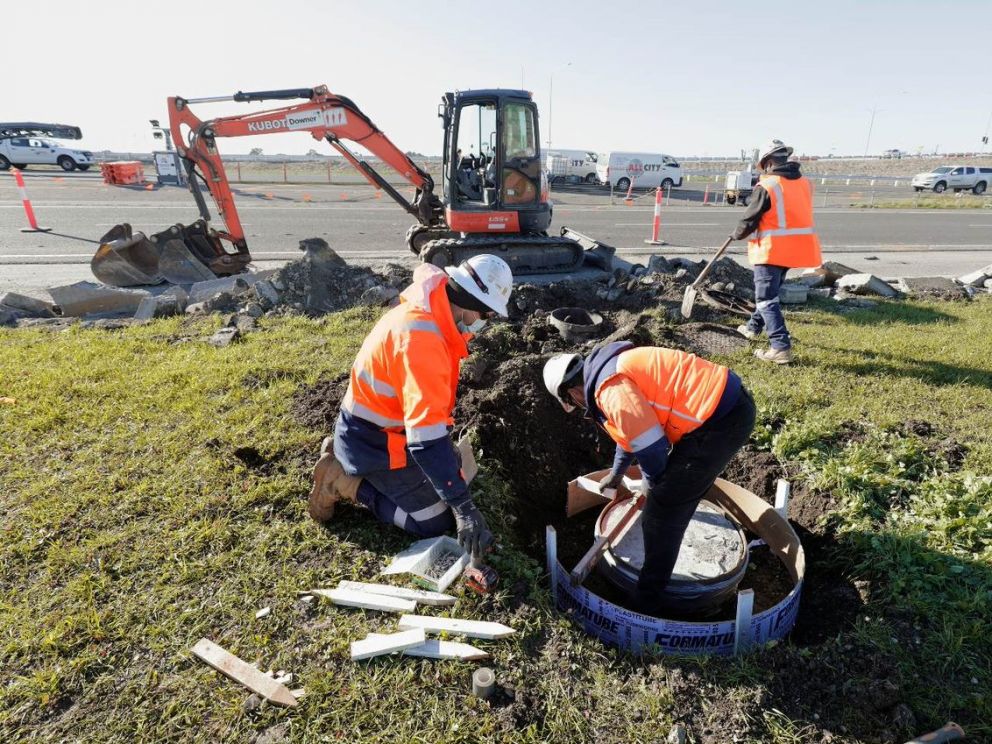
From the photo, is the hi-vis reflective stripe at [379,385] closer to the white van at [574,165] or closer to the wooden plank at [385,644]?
the wooden plank at [385,644]

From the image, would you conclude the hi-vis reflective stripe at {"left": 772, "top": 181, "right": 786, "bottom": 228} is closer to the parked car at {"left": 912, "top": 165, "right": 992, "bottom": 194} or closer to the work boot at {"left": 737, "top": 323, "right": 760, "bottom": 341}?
the work boot at {"left": 737, "top": 323, "right": 760, "bottom": 341}

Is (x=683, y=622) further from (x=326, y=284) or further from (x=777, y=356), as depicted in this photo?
(x=326, y=284)

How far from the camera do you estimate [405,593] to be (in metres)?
2.98

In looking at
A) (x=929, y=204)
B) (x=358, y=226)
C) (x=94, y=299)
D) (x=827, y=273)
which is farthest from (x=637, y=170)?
(x=94, y=299)

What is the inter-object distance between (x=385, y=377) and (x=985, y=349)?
21.5ft

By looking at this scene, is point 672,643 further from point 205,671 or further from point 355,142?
point 355,142

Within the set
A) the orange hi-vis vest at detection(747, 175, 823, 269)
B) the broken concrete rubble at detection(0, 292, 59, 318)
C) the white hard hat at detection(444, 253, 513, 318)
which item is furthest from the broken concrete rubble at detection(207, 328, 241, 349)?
the orange hi-vis vest at detection(747, 175, 823, 269)

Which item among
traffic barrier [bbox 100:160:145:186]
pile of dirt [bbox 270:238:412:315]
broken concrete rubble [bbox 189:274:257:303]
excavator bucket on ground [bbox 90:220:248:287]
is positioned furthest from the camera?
traffic barrier [bbox 100:160:145:186]

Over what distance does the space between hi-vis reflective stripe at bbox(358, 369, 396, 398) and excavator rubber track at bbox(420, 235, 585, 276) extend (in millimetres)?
5824

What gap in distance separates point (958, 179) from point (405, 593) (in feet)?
129

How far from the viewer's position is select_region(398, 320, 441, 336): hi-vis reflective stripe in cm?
287

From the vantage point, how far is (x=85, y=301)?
292 inches

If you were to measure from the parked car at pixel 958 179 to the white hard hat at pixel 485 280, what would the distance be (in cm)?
3758

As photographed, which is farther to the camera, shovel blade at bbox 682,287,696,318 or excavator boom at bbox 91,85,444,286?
excavator boom at bbox 91,85,444,286
